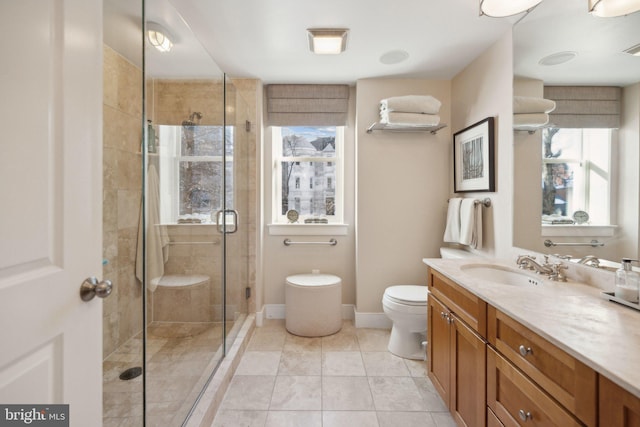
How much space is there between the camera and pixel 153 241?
139 cm

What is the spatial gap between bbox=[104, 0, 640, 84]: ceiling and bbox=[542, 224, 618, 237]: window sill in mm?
648

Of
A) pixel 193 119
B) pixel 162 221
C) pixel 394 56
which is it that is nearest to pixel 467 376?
pixel 162 221

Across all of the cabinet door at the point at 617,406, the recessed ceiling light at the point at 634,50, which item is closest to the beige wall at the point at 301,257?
the recessed ceiling light at the point at 634,50

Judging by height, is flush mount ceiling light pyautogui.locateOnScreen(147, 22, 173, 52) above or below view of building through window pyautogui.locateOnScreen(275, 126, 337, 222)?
above

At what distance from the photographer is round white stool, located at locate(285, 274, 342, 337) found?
7.87 ft

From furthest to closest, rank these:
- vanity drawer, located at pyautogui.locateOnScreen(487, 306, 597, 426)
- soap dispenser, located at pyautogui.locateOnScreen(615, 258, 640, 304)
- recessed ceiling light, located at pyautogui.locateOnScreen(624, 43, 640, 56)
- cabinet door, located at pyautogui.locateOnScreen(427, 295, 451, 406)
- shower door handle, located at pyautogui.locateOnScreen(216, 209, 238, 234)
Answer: shower door handle, located at pyautogui.locateOnScreen(216, 209, 238, 234)
cabinet door, located at pyautogui.locateOnScreen(427, 295, 451, 406)
recessed ceiling light, located at pyautogui.locateOnScreen(624, 43, 640, 56)
soap dispenser, located at pyautogui.locateOnScreen(615, 258, 640, 304)
vanity drawer, located at pyautogui.locateOnScreen(487, 306, 597, 426)

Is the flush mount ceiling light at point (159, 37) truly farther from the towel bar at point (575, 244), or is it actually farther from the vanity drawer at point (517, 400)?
the towel bar at point (575, 244)

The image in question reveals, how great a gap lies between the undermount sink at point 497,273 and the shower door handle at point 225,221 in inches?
62.1

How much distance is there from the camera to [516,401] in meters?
0.98

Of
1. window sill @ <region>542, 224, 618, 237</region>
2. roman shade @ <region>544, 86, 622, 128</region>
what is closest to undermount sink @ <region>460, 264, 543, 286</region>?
window sill @ <region>542, 224, 618, 237</region>

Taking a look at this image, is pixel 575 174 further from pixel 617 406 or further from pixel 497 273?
pixel 617 406

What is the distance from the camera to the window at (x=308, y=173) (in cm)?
286

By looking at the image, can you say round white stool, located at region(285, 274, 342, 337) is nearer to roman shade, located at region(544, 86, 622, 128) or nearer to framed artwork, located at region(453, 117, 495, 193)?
framed artwork, located at region(453, 117, 495, 193)

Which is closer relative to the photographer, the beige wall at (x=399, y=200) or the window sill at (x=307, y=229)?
the beige wall at (x=399, y=200)
